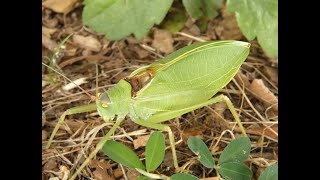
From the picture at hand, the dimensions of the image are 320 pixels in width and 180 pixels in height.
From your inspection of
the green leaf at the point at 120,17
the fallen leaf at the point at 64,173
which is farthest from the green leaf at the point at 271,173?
the green leaf at the point at 120,17

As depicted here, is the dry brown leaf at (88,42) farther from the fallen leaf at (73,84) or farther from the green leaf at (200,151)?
the green leaf at (200,151)

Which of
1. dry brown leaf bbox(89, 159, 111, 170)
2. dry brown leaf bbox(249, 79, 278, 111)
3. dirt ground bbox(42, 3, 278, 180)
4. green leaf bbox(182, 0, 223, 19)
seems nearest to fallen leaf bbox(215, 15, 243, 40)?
dirt ground bbox(42, 3, 278, 180)

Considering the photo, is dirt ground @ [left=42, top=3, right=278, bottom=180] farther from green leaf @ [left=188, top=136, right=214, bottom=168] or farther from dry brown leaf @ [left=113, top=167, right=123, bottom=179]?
green leaf @ [left=188, top=136, right=214, bottom=168]

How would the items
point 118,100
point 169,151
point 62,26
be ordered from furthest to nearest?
point 62,26
point 169,151
point 118,100

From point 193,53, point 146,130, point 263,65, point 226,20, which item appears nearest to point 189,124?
point 146,130

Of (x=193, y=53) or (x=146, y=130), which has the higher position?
(x=193, y=53)

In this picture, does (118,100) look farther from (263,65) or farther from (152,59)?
(263,65)
